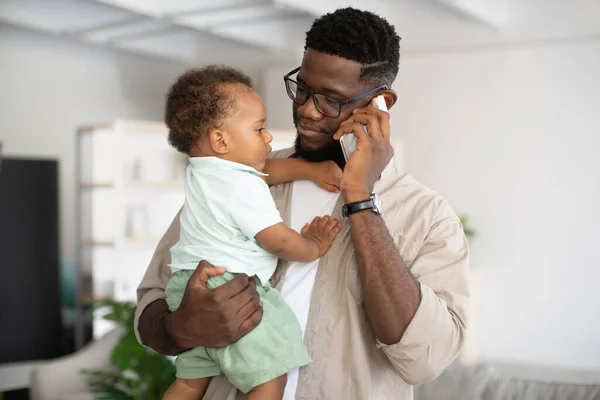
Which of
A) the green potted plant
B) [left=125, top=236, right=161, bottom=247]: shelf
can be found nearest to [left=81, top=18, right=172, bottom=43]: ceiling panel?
[left=125, top=236, right=161, bottom=247]: shelf

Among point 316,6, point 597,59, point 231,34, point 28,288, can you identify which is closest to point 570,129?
point 597,59

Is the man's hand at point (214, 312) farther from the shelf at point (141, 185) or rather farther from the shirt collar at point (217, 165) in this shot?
the shelf at point (141, 185)

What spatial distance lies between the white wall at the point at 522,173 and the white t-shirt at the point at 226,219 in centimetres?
514

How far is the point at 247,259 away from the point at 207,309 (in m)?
0.15

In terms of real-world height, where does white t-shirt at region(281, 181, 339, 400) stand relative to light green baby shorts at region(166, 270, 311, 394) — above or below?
above

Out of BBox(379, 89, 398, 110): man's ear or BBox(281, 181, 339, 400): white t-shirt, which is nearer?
BBox(281, 181, 339, 400): white t-shirt

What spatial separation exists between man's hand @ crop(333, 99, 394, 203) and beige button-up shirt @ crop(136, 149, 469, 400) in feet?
0.41

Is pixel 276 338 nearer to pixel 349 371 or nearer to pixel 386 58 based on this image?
pixel 349 371

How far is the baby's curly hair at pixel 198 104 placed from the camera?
158 cm

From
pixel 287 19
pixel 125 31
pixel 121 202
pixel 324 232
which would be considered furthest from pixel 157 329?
pixel 287 19

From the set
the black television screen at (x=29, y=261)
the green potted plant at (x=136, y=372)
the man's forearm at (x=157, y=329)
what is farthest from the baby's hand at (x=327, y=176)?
the black television screen at (x=29, y=261)

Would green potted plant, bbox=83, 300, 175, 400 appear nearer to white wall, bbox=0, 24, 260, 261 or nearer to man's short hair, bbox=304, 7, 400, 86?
man's short hair, bbox=304, 7, 400, 86

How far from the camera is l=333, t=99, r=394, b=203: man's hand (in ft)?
4.87

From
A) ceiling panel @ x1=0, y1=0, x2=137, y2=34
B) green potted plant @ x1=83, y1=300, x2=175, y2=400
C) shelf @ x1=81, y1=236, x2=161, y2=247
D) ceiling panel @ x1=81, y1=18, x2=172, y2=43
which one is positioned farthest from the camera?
ceiling panel @ x1=81, y1=18, x2=172, y2=43
